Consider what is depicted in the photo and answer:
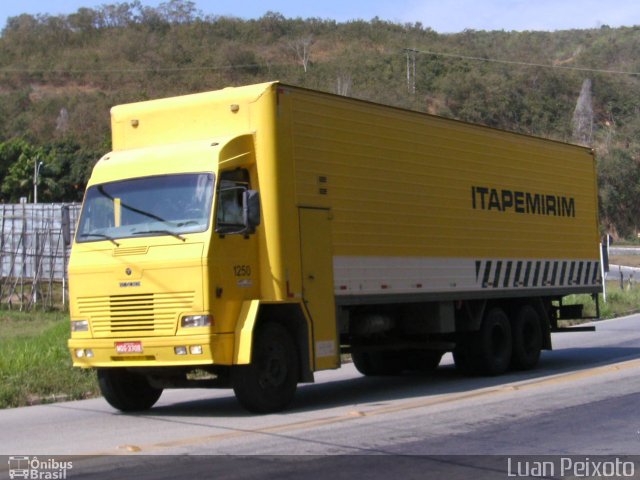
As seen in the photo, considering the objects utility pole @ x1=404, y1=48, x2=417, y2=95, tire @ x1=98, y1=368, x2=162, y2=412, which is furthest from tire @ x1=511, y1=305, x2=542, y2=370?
utility pole @ x1=404, y1=48, x2=417, y2=95

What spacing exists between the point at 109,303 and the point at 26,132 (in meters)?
70.4

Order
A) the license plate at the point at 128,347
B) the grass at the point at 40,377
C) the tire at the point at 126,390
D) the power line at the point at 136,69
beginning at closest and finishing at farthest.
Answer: the license plate at the point at 128,347 → the tire at the point at 126,390 → the grass at the point at 40,377 → the power line at the point at 136,69

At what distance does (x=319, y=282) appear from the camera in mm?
11992

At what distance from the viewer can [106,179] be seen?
39.0 feet

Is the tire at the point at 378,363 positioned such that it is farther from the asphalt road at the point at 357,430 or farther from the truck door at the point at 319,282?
the truck door at the point at 319,282

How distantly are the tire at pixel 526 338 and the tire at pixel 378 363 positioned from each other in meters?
1.89

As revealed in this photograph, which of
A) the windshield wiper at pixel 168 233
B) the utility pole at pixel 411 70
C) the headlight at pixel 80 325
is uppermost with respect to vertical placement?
the utility pole at pixel 411 70

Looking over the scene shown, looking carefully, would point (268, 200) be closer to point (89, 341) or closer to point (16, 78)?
point (89, 341)

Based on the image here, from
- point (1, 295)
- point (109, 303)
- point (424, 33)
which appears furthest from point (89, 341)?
point (424, 33)

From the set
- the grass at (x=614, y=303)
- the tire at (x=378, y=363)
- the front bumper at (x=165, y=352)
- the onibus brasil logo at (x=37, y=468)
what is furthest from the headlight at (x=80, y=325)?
the grass at (x=614, y=303)

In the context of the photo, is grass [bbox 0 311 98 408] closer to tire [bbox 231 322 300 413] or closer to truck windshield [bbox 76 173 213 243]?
truck windshield [bbox 76 173 213 243]

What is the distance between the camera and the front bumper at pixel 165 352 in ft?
35.2

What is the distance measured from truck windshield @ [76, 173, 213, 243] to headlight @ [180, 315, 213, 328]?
0.91 metres

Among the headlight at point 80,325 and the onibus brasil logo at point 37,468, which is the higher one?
the headlight at point 80,325
